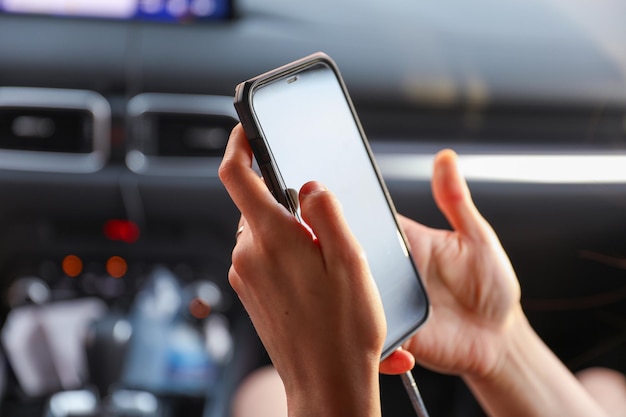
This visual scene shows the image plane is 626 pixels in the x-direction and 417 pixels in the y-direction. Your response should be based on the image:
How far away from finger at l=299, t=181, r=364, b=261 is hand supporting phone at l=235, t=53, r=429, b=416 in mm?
98

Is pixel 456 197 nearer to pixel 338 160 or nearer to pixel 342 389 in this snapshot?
pixel 338 160

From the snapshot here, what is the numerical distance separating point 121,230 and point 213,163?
18 cm

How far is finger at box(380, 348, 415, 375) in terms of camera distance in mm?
581

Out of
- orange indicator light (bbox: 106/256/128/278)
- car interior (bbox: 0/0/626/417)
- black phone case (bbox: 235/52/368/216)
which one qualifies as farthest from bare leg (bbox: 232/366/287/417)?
black phone case (bbox: 235/52/368/216)

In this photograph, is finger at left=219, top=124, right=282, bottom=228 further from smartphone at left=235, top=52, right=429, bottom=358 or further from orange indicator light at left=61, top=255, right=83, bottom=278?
orange indicator light at left=61, top=255, right=83, bottom=278

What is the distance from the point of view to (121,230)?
110cm

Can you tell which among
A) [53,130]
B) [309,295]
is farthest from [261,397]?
[309,295]

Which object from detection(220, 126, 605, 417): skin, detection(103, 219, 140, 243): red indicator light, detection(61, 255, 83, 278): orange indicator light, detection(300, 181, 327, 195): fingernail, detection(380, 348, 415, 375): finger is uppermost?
detection(300, 181, 327, 195): fingernail

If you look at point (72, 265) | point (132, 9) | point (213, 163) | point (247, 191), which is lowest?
point (72, 265)

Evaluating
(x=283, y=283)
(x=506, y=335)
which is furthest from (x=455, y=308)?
(x=283, y=283)

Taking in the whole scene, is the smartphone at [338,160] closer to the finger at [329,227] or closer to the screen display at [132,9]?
the finger at [329,227]

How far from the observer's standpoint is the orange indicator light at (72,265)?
113cm

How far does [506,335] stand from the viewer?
0.68m

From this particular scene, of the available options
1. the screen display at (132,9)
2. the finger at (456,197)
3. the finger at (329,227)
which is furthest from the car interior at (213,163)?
the finger at (329,227)
